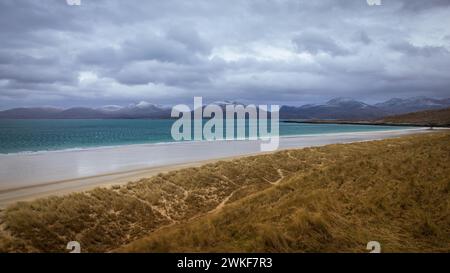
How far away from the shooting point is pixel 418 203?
791 centimetres

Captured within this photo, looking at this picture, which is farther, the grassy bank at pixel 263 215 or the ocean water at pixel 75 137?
the ocean water at pixel 75 137

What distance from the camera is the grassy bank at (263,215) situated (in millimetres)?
6266

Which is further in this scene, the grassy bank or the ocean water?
the ocean water

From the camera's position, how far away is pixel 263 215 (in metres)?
8.02

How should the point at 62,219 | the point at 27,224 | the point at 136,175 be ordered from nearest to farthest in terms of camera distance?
1. the point at 27,224
2. the point at 62,219
3. the point at 136,175

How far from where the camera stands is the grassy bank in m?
6.27

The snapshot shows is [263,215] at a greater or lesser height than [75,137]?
greater

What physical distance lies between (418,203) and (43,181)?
62.5 ft
